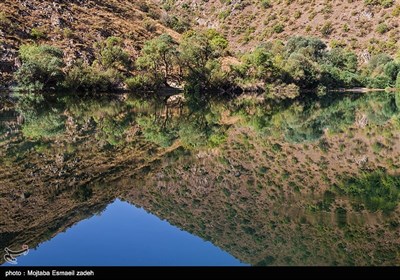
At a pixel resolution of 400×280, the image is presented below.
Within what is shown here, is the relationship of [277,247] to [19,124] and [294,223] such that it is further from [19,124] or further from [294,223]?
[19,124]

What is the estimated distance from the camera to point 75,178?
1656cm

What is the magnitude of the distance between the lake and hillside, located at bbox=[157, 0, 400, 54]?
108853 millimetres

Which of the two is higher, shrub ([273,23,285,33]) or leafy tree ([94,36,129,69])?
shrub ([273,23,285,33])

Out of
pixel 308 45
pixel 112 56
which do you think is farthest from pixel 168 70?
pixel 308 45

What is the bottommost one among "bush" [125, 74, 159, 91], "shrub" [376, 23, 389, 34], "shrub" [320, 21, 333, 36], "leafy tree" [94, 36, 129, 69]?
"bush" [125, 74, 159, 91]

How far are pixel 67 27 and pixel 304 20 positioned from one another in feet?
283

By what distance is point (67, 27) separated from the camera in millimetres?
83625

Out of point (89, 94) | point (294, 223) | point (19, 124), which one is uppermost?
point (294, 223)

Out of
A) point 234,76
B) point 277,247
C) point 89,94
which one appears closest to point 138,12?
point 234,76

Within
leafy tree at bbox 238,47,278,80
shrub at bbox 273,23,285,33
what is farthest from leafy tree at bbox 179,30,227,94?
shrub at bbox 273,23,285,33

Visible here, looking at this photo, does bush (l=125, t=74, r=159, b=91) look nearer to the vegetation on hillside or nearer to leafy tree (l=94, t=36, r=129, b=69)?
the vegetation on hillside

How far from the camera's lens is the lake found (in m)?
10.8

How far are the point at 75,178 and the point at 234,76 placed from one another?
69.3m

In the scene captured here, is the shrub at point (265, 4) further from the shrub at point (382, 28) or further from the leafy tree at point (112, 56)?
the leafy tree at point (112, 56)
